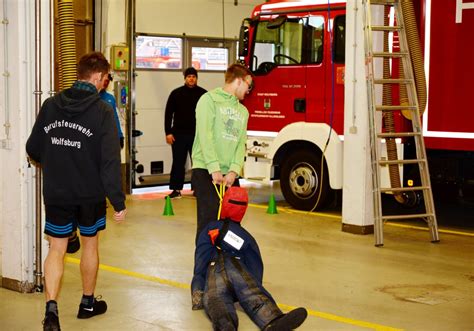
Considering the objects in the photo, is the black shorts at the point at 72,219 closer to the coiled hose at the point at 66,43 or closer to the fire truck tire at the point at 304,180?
the coiled hose at the point at 66,43

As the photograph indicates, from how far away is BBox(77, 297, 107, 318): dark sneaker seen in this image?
6.68 meters

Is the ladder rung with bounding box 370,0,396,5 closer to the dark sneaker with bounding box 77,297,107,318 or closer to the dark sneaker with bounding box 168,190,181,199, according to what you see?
the dark sneaker with bounding box 168,190,181,199

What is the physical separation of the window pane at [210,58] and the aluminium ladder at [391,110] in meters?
5.69

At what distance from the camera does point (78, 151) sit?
6145 millimetres

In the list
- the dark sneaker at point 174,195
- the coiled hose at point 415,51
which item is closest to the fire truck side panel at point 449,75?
the coiled hose at point 415,51

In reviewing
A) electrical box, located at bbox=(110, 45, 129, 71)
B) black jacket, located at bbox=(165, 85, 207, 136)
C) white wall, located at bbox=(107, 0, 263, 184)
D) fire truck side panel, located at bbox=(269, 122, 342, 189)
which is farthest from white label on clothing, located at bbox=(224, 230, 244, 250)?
white wall, located at bbox=(107, 0, 263, 184)

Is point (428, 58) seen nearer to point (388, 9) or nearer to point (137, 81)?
point (388, 9)

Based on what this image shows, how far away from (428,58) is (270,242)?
10.3ft

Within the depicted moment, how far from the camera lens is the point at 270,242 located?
10.1 meters

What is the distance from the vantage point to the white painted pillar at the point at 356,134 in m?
10.5

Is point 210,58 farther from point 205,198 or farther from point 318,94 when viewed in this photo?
point 205,198

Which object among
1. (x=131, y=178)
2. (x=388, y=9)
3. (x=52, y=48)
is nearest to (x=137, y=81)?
(x=131, y=178)

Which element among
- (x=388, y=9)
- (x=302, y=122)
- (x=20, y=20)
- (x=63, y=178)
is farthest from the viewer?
(x=302, y=122)

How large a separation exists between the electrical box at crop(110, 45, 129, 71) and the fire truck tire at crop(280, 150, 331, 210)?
3.18 meters
